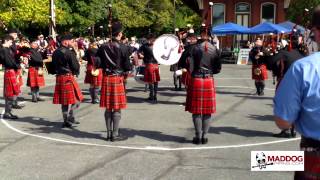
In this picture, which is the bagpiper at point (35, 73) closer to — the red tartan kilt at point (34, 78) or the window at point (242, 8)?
the red tartan kilt at point (34, 78)

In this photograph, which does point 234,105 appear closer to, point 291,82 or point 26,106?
point 26,106

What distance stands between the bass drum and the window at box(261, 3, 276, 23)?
26.4 m

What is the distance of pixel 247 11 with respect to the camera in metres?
36.2

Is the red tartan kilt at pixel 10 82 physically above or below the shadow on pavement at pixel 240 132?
above

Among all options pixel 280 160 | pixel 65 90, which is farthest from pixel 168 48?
pixel 280 160

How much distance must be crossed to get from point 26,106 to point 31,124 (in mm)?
2548

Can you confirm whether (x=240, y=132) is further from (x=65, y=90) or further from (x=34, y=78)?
(x=34, y=78)

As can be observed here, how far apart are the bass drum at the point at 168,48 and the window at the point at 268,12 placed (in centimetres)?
2639

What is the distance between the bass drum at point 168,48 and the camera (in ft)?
35.5

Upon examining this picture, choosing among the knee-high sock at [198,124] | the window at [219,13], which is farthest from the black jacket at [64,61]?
the window at [219,13]

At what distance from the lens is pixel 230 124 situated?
9375 mm

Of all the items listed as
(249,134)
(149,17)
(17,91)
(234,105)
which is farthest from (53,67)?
(149,17)

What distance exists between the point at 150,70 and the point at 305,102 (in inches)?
394

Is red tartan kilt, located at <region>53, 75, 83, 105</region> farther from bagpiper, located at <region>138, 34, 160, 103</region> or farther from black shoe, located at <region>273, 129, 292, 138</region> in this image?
bagpiper, located at <region>138, 34, 160, 103</region>
